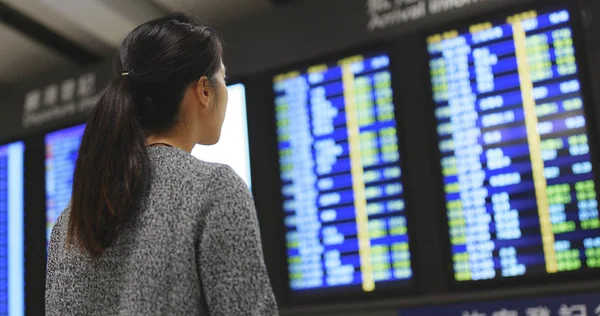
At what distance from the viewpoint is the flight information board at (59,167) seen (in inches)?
116


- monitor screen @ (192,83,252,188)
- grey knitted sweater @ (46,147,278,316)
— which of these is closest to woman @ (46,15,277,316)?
grey knitted sweater @ (46,147,278,316)

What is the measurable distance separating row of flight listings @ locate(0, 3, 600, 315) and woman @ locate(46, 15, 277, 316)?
4.33 feet

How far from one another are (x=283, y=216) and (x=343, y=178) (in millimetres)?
254

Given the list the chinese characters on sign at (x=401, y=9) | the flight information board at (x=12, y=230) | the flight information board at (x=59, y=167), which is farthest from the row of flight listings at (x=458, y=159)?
the flight information board at (x=12, y=230)

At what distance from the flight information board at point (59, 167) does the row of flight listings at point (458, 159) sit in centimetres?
62

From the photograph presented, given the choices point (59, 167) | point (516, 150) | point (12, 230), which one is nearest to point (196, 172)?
point (516, 150)

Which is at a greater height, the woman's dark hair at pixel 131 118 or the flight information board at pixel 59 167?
the flight information board at pixel 59 167

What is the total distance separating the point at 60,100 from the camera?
3.16 meters

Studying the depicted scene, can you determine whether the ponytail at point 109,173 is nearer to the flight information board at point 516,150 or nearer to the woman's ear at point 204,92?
the woman's ear at point 204,92

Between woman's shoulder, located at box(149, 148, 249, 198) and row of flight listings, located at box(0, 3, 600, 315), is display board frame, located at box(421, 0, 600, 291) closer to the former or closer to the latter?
row of flight listings, located at box(0, 3, 600, 315)

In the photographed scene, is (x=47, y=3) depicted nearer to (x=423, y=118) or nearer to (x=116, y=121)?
(x=423, y=118)

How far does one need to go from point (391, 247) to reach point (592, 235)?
580 mm

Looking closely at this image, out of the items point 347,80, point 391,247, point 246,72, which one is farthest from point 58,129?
point 391,247

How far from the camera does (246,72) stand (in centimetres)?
271
